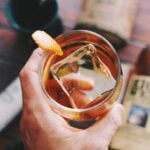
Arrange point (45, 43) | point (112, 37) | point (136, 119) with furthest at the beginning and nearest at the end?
point (112, 37) < point (136, 119) < point (45, 43)

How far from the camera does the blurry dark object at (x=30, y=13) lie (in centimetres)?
85

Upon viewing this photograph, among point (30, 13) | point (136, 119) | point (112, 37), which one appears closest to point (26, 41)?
point (30, 13)

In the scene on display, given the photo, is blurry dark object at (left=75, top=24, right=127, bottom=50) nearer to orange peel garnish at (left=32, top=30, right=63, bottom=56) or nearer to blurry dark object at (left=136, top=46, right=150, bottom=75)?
blurry dark object at (left=136, top=46, right=150, bottom=75)

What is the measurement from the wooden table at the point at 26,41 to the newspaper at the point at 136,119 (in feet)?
0.35

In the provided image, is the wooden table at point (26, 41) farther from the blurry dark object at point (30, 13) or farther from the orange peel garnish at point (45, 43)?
the orange peel garnish at point (45, 43)

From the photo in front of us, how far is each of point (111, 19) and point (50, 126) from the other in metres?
0.34

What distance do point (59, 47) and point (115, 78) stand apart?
78mm

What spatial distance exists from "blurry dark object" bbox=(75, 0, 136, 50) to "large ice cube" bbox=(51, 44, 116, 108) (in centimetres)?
27

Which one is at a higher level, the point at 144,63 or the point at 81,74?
the point at 81,74

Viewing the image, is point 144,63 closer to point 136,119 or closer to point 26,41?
point 136,119

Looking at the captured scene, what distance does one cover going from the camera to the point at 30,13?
0.86 meters

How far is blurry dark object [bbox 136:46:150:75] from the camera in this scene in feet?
2.55

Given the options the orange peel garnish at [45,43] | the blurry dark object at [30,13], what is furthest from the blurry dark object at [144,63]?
the orange peel garnish at [45,43]

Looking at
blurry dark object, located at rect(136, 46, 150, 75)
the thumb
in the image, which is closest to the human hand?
the thumb
